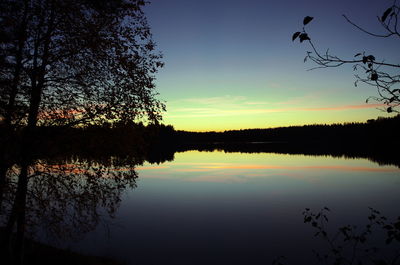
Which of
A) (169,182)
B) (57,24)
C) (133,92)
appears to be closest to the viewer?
(57,24)

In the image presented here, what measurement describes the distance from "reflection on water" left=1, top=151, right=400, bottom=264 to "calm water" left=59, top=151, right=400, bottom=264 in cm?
8

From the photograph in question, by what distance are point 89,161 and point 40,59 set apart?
4.78 metres

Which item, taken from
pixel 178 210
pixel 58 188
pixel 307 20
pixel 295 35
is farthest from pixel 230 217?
pixel 307 20

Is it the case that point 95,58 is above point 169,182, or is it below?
above

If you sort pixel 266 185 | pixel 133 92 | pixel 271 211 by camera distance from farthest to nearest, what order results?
pixel 266 185
pixel 271 211
pixel 133 92

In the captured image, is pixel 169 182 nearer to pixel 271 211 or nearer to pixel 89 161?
pixel 271 211

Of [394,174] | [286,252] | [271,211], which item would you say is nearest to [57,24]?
[286,252]

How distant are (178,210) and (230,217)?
624cm

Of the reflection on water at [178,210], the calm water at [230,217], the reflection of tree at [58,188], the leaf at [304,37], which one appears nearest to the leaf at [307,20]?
the leaf at [304,37]

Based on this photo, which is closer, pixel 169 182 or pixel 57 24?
pixel 57 24

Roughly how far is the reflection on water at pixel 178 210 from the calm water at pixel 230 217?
8cm

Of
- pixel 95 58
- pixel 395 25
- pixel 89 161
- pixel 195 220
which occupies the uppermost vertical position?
pixel 95 58

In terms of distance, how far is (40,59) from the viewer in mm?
11703

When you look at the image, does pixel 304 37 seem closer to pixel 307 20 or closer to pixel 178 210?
pixel 307 20
